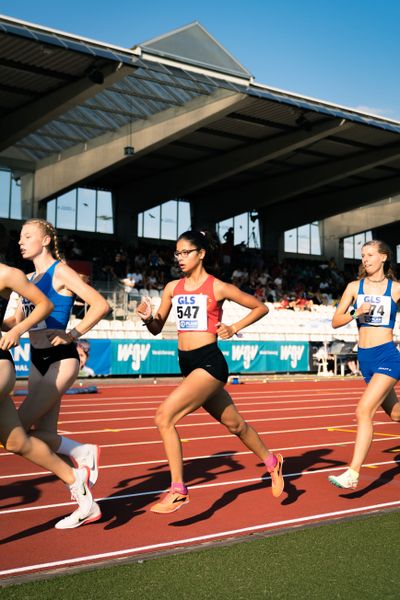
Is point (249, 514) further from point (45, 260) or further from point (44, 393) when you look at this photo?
point (45, 260)

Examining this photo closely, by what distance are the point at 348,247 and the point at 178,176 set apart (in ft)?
70.0

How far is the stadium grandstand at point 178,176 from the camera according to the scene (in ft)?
86.1

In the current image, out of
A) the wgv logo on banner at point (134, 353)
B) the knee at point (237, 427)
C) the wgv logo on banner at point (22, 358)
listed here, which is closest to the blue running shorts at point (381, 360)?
the knee at point (237, 427)

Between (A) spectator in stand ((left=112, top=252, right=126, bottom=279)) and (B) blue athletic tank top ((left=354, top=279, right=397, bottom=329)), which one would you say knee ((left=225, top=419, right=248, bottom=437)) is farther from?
(A) spectator in stand ((left=112, top=252, right=126, bottom=279))

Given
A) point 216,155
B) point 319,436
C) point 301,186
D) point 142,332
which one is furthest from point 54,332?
point 301,186

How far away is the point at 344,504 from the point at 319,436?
5220 mm

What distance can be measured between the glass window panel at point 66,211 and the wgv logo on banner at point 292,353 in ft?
59.7

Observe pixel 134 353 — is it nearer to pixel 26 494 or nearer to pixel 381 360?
pixel 26 494

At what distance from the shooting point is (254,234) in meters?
51.5

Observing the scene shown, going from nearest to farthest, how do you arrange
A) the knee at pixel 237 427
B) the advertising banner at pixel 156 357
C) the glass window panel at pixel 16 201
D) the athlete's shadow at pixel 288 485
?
the athlete's shadow at pixel 288 485 < the knee at pixel 237 427 < the advertising banner at pixel 156 357 < the glass window panel at pixel 16 201

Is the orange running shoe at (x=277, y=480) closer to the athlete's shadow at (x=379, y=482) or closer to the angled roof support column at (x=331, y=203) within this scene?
the athlete's shadow at (x=379, y=482)

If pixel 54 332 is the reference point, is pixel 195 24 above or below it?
above

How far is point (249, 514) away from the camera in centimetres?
628

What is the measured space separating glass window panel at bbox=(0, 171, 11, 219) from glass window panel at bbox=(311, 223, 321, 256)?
23258 millimetres
